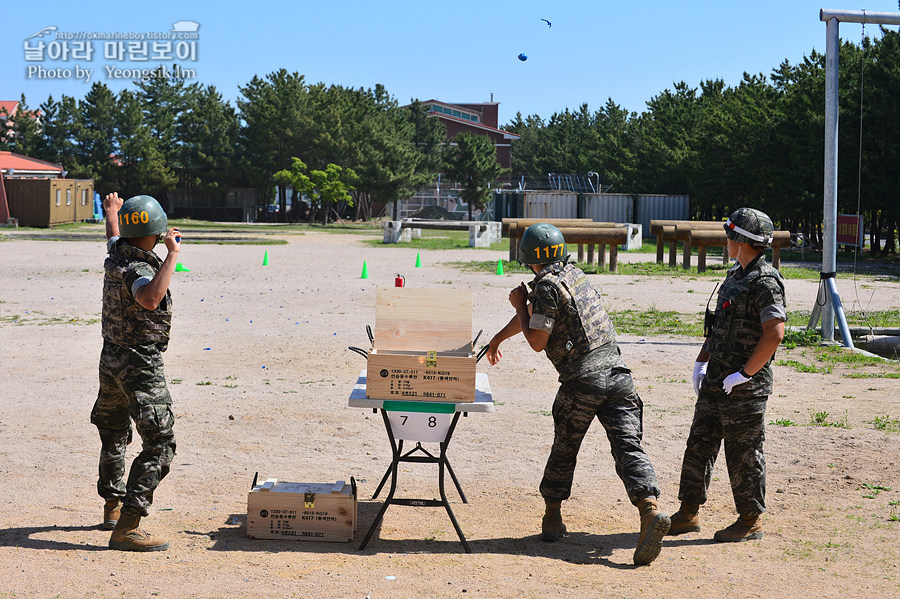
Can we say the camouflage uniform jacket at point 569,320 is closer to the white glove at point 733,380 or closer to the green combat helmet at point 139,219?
the white glove at point 733,380

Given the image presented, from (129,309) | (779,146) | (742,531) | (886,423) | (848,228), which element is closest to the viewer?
(129,309)

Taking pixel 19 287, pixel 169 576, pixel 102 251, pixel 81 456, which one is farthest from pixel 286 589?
pixel 102 251

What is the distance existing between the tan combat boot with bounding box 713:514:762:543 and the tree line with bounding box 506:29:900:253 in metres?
14.0

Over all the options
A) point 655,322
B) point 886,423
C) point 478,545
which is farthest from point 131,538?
point 655,322

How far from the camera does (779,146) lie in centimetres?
3881

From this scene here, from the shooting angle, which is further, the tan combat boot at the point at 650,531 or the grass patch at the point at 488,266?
the grass patch at the point at 488,266

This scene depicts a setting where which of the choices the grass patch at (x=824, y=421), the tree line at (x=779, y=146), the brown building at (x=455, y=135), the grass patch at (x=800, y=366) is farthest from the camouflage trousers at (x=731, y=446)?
the brown building at (x=455, y=135)

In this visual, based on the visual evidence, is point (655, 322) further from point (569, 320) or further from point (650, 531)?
point (650, 531)

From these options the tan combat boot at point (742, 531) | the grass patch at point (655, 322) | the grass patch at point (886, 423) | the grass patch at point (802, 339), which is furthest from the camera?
the grass patch at point (655, 322)

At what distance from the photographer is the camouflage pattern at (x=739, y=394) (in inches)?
217

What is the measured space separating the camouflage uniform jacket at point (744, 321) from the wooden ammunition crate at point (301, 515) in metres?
2.35

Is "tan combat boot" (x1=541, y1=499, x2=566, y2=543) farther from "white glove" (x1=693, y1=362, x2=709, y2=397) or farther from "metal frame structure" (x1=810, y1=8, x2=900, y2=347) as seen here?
"metal frame structure" (x1=810, y1=8, x2=900, y2=347)

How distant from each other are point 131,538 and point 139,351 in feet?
3.38

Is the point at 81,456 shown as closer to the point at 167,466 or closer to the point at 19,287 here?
the point at 167,466
